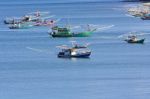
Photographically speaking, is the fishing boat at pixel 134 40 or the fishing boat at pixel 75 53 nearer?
the fishing boat at pixel 75 53

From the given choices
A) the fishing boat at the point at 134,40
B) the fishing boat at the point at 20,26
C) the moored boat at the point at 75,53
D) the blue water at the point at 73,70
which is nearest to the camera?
the blue water at the point at 73,70

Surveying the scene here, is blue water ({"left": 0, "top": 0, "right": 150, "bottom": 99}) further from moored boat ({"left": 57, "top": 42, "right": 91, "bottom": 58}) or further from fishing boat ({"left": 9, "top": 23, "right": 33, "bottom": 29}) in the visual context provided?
fishing boat ({"left": 9, "top": 23, "right": 33, "bottom": 29})

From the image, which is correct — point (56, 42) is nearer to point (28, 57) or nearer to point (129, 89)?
point (28, 57)

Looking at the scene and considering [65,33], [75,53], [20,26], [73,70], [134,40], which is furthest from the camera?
[20,26]

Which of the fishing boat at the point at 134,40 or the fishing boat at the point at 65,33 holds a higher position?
→ the fishing boat at the point at 134,40

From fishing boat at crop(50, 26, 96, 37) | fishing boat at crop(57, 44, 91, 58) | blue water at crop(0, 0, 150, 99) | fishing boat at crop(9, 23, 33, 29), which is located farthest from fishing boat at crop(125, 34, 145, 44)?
fishing boat at crop(9, 23, 33, 29)

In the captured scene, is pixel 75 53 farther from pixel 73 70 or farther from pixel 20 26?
pixel 20 26

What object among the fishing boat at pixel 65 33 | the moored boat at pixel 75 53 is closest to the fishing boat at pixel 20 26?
the fishing boat at pixel 65 33

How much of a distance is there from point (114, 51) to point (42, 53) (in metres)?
5.27

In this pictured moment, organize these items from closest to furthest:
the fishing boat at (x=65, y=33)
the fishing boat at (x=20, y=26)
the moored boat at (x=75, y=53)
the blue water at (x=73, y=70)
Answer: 1. the blue water at (x=73, y=70)
2. the moored boat at (x=75, y=53)
3. the fishing boat at (x=65, y=33)
4. the fishing boat at (x=20, y=26)

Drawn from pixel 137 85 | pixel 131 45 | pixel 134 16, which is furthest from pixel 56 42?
pixel 134 16

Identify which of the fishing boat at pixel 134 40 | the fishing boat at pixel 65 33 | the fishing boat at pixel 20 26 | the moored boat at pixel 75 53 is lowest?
the fishing boat at pixel 20 26

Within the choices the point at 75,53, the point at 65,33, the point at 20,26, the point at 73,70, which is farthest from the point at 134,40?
the point at 20,26

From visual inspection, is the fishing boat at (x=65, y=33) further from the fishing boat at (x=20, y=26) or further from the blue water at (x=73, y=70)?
the fishing boat at (x=20, y=26)
